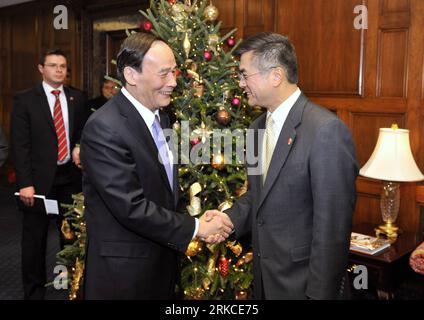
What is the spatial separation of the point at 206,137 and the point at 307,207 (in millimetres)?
1352

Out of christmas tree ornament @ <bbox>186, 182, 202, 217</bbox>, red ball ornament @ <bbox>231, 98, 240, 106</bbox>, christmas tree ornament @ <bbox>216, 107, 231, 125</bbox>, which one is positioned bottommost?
christmas tree ornament @ <bbox>186, 182, 202, 217</bbox>

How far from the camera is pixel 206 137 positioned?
10.0 feet

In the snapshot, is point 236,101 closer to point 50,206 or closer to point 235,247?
point 235,247

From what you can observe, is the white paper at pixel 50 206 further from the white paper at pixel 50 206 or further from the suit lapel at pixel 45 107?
the suit lapel at pixel 45 107

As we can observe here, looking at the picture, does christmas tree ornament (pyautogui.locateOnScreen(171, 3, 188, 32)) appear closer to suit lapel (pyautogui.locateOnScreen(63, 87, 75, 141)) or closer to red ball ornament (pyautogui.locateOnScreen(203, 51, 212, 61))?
red ball ornament (pyautogui.locateOnScreen(203, 51, 212, 61))

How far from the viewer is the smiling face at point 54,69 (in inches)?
144

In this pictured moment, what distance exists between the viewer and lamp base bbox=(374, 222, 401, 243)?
3308mm

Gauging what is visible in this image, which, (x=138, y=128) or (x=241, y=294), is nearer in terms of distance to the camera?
(x=138, y=128)

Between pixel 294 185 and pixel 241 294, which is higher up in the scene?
pixel 294 185

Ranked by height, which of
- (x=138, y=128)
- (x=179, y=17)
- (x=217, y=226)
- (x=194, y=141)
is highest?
(x=179, y=17)

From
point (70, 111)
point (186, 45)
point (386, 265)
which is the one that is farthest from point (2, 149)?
point (386, 265)

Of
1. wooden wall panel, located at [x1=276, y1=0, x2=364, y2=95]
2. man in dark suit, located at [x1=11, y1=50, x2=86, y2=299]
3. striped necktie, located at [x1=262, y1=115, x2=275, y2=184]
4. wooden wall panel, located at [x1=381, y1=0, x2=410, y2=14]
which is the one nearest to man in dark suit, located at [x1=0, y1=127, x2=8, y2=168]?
man in dark suit, located at [x1=11, y1=50, x2=86, y2=299]

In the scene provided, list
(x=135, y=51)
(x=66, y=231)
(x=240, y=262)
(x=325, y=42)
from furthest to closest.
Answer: (x=325, y=42) < (x=66, y=231) < (x=240, y=262) < (x=135, y=51)

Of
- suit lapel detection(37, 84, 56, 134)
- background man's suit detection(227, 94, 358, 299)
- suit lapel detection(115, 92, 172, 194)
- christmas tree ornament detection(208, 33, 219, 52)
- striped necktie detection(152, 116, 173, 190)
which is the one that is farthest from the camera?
suit lapel detection(37, 84, 56, 134)
